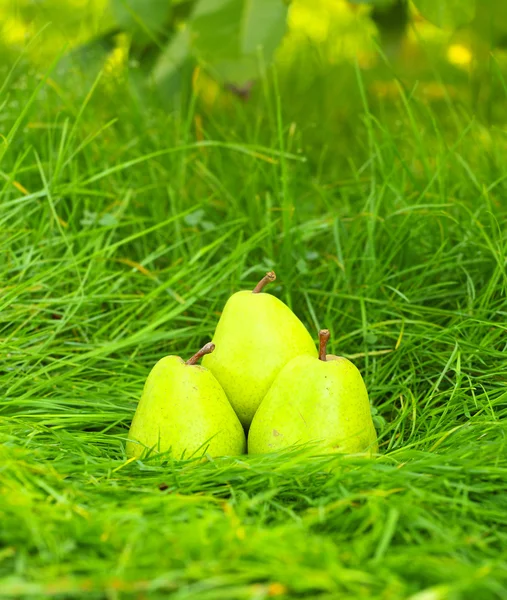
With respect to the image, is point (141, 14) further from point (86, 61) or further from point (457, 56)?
point (457, 56)

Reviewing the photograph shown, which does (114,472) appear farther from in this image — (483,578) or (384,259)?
(384,259)

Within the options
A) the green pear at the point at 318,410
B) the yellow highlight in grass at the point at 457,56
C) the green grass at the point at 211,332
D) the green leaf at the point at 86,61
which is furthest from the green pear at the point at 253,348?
the yellow highlight in grass at the point at 457,56

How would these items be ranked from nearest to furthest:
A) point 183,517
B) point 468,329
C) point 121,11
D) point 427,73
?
point 183,517
point 468,329
point 121,11
point 427,73

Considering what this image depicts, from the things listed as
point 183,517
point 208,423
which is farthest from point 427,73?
point 183,517

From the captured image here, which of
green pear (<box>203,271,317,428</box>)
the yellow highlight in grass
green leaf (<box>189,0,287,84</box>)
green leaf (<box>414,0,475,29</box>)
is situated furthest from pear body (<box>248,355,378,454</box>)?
the yellow highlight in grass

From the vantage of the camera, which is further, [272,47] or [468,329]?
[272,47]

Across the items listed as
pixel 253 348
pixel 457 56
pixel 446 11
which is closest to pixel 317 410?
pixel 253 348

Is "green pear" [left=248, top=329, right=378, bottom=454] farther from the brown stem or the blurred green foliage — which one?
the blurred green foliage
